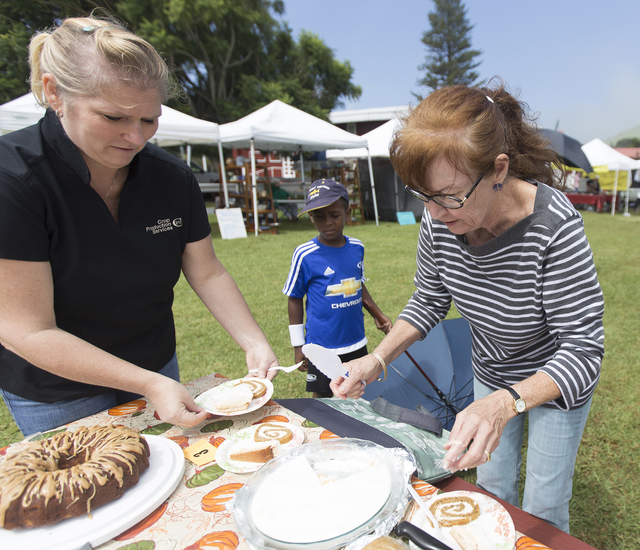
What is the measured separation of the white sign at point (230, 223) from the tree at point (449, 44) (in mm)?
33439

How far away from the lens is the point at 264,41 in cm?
2105

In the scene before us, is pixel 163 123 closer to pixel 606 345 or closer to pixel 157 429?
pixel 606 345

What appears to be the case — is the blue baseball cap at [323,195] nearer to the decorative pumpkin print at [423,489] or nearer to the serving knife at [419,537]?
the decorative pumpkin print at [423,489]

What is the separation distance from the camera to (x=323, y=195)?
2.74m

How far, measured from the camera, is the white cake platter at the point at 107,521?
84cm

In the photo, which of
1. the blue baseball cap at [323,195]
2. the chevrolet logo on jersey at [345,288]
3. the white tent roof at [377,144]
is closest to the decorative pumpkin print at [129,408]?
the chevrolet logo on jersey at [345,288]

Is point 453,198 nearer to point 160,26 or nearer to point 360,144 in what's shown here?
point 360,144

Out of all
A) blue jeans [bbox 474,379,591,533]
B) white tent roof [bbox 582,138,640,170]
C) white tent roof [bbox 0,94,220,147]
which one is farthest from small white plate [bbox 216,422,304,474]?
white tent roof [bbox 582,138,640,170]

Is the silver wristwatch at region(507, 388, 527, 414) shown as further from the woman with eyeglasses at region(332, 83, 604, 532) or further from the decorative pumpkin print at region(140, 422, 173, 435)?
the decorative pumpkin print at region(140, 422, 173, 435)

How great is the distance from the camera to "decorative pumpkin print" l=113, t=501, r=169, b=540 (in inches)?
34.7

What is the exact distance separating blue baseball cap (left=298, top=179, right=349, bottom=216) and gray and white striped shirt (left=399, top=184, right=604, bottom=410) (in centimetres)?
111

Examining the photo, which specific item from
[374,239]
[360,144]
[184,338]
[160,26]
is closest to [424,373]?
[184,338]

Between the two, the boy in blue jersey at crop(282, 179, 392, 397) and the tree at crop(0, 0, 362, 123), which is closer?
the boy in blue jersey at crop(282, 179, 392, 397)

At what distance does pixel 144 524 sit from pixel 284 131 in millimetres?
10374
